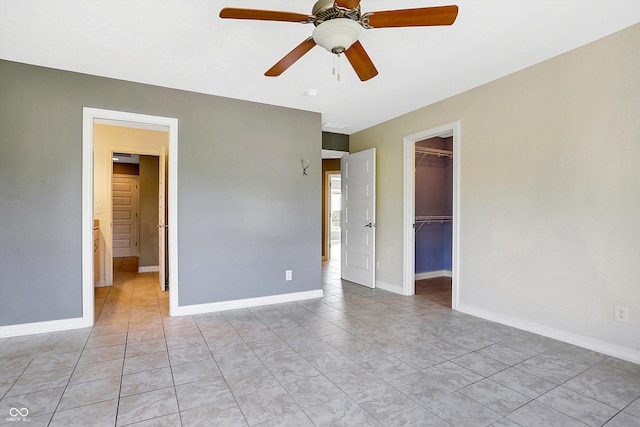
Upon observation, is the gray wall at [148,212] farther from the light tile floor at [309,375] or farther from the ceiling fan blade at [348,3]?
the ceiling fan blade at [348,3]

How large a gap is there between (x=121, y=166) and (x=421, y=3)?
8.14m

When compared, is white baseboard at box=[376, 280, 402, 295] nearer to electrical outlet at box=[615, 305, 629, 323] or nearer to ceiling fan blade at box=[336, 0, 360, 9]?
electrical outlet at box=[615, 305, 629, 323]

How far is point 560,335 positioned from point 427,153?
325 centimetres

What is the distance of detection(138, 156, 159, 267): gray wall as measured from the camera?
20.4ft

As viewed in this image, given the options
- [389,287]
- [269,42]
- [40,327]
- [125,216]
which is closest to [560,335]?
[389,287]

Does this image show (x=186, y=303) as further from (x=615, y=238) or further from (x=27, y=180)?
(x=615, y=238)

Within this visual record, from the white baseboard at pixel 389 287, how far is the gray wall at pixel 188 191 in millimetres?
1053

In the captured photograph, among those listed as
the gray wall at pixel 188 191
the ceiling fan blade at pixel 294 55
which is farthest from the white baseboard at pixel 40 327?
the ceiling fan blade at pixel 294 55

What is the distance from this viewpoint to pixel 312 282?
4352mm

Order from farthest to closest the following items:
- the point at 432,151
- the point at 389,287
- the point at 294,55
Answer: the point at 432,151, the point at 389,287, the point at 294,55

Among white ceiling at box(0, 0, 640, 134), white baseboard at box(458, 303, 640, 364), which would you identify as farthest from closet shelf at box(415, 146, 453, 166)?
white baseboard at box(458, 303, 640, 364)

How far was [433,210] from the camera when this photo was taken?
5.64 meters

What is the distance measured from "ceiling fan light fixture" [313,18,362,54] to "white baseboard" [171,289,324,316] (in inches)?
120

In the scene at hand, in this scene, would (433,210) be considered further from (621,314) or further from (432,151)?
(621,314)
